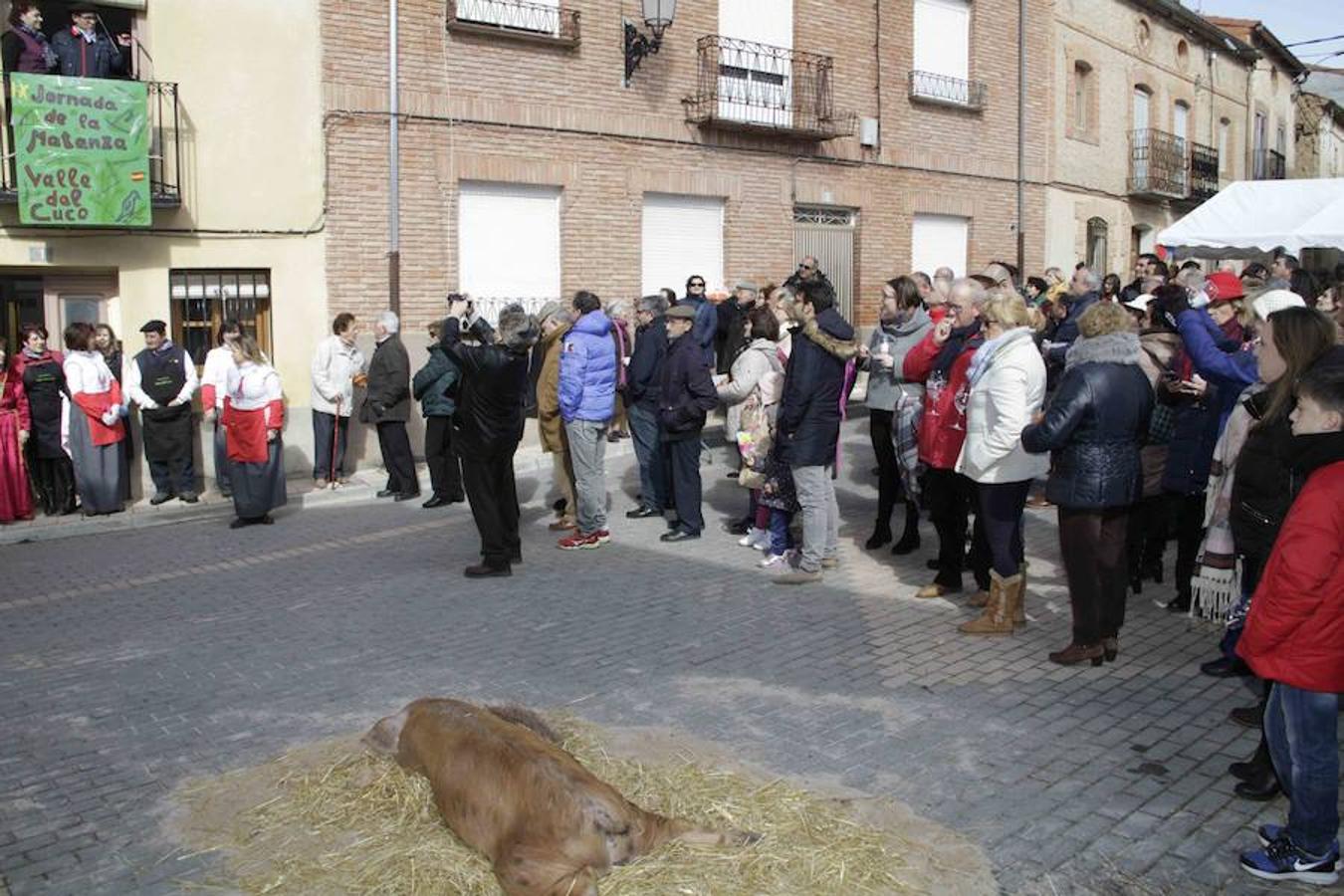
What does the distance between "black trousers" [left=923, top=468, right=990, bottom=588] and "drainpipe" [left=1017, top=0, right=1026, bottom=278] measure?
14.2 metres

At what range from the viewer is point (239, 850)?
429cm

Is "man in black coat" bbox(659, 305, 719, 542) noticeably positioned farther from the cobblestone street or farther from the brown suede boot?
the brown suede boot

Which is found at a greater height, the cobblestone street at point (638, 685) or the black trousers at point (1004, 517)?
the black trousers at point (1004, 517)

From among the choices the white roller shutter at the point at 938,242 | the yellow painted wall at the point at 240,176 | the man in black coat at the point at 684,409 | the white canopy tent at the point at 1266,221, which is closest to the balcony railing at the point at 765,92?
the white roller shutter at the point at 938,242

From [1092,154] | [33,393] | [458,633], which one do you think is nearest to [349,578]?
[458,633]

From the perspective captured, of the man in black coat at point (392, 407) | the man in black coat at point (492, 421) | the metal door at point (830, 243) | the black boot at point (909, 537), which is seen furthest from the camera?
the metal door at point (830, 243)

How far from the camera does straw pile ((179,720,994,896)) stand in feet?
12.9

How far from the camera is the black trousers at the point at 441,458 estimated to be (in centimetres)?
1151

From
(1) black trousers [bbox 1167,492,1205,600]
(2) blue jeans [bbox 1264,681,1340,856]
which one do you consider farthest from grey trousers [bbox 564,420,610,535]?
(2) blue jeans [bbox 1264,681,1340,856]

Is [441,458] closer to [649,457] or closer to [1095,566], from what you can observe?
[649,457]

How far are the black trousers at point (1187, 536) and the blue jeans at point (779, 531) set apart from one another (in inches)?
100

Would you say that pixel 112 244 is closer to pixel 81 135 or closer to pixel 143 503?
pixel 81 135

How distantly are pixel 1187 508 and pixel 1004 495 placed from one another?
5.02ft

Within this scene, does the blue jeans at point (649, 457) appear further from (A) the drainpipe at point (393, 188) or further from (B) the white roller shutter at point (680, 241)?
(B) the white roller shutter at point (680, 241)
